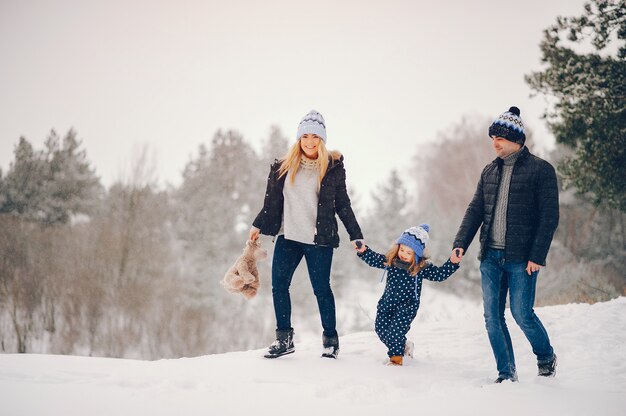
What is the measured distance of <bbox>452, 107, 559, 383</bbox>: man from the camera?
3469 millimetres


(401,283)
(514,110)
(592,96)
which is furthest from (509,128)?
(592,96)

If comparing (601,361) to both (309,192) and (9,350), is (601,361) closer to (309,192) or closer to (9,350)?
(309,192)

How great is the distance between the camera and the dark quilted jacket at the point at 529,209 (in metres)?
3.43

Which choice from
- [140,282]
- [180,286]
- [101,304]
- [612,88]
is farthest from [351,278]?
[612,88]

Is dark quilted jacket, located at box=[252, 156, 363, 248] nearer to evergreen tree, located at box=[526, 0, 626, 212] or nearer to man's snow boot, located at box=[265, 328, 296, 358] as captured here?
man's snow boot, located at box=[265, 328, 296, 358]

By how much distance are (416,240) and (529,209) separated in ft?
3.23

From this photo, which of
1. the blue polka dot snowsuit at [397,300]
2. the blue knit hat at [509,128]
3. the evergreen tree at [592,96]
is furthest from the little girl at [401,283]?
the evergreen tree at [592,96]

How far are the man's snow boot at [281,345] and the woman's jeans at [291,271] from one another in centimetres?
5

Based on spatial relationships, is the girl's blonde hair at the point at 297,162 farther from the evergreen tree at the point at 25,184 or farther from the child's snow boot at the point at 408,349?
the evergreen tree at the point at 25,184

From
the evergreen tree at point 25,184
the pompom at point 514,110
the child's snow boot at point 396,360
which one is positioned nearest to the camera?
the pompom at point 514,110

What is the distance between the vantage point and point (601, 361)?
14.2ft

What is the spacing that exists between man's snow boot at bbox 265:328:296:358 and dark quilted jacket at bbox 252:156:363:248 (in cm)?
90

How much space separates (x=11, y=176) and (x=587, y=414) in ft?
76.4

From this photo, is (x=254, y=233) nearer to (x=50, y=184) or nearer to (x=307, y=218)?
(x=307, y=218)
